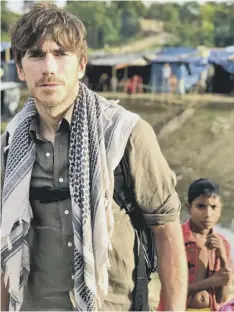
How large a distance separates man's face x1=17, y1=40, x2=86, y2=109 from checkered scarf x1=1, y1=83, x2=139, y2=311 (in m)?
0.05

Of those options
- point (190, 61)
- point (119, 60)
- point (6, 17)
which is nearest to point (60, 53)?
point (6, 17)

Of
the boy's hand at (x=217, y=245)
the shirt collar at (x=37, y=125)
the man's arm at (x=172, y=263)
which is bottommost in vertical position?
the boy's hand at (x=217, y=245)

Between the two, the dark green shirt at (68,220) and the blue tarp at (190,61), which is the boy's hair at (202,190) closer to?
the dark green shirt at (68,220)

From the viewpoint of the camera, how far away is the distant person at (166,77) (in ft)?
9.84

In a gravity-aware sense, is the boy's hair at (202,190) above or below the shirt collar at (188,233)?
above

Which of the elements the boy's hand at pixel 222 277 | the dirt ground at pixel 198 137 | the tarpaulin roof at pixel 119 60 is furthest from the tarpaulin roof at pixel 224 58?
the boy's hand at pixel 222 277

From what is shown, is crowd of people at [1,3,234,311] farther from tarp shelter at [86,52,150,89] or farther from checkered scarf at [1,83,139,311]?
tarp shelter at [86,52,150,89]

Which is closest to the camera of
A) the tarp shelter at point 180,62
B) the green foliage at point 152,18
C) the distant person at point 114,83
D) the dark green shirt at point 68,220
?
the dark green shirt at point 68,220

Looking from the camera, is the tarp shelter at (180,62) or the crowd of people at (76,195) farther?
the tarp shelter at (180,62)

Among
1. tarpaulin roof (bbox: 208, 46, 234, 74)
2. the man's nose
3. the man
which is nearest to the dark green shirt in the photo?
the man

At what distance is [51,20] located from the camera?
1.03m

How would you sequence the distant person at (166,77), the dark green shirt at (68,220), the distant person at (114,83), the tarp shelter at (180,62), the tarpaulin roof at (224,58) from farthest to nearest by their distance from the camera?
1. the distant person at (114,83)
2. the distant person at (166,77)
3. the tarp shelter at (180,62)
4. the tarpaulin roof at (224,58)
5. the dark green shirt at (68,220)

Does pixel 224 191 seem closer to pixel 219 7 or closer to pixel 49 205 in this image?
pixel 219 7

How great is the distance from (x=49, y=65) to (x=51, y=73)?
0.02 meters
